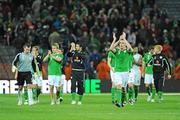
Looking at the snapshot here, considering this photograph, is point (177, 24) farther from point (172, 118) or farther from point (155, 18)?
point (172, 118)

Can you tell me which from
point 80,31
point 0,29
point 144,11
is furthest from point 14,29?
point 144,11

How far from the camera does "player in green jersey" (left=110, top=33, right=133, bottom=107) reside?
28.1 metres

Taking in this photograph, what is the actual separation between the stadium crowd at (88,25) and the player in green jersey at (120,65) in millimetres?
13656

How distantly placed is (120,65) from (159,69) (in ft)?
15.2

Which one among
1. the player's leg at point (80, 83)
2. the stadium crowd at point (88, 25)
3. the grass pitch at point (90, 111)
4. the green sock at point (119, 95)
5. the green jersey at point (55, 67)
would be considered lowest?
the grass pitch at point (90, 111)

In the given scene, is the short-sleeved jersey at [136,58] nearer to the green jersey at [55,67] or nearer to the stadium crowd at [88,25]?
the green jersey at [55,67]

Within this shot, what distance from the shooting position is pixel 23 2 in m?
45.2

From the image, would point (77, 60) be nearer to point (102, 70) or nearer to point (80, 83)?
point (80, 83)

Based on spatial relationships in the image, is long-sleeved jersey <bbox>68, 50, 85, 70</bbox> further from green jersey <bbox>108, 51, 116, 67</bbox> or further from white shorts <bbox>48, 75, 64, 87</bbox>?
green jersey <bbox>108, 51, 116, 67</bbox>

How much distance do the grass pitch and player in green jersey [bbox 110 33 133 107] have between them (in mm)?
728

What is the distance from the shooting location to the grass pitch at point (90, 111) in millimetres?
23828

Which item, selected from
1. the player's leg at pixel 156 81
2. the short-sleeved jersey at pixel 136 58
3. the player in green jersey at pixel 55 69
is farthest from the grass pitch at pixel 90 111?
the short-sleeved jersey at pixel 136 58

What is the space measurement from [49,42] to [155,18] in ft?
23.2

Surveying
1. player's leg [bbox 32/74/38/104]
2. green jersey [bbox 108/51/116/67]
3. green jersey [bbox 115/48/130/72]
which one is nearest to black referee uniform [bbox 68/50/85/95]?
player's leg [bbox 32/74/38/104]
